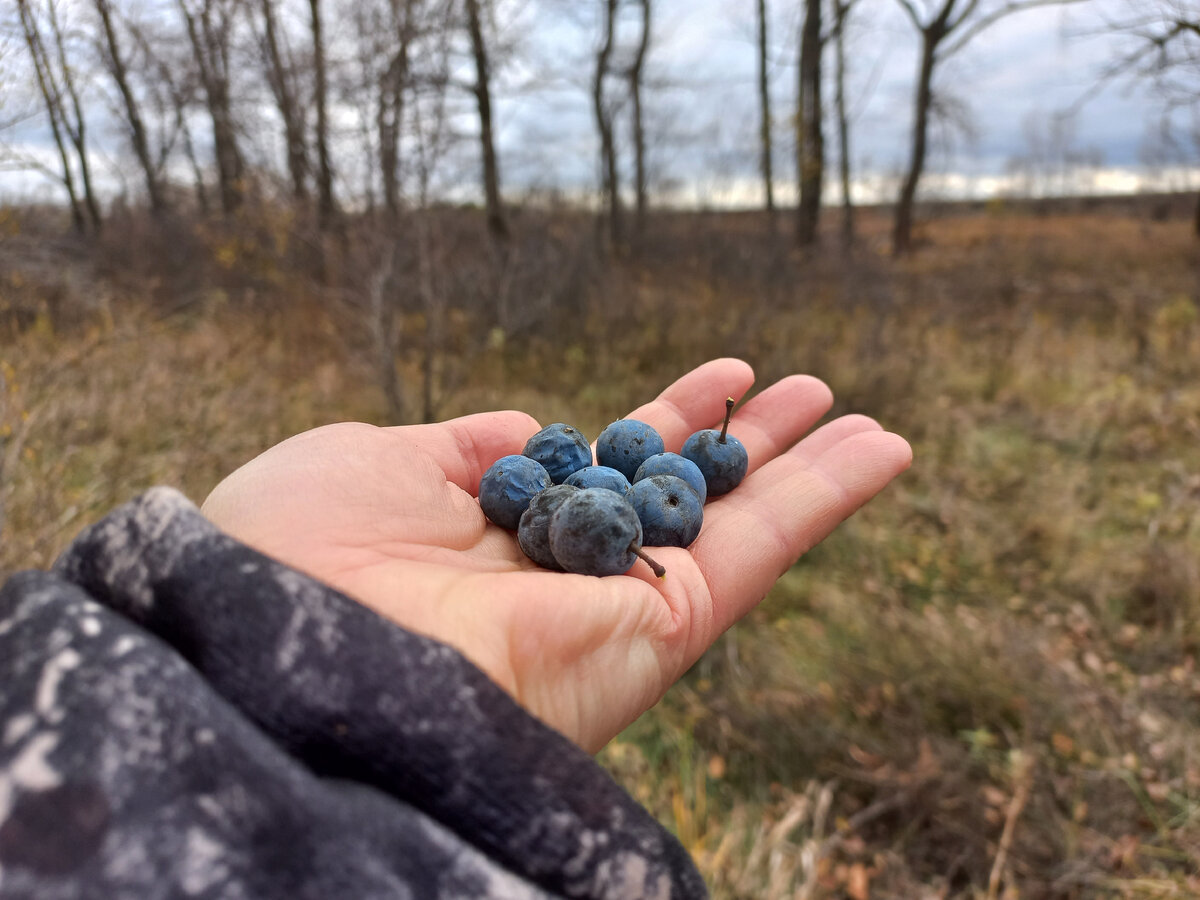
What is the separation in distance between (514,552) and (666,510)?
40 cm

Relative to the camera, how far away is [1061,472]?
499 cm

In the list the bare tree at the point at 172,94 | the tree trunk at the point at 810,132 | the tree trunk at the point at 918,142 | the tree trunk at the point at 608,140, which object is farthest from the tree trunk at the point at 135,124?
the tree trunk at the point at 918,142

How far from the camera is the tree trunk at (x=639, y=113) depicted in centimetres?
1463

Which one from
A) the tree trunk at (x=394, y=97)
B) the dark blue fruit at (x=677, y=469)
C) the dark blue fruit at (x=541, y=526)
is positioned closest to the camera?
the dark blue fruit at (x=541, y=526)

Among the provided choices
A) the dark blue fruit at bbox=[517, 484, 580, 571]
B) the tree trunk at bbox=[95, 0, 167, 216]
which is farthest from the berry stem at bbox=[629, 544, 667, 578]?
the tree trunk at bbox=[95, 0, 167, 216]

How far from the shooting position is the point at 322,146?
4461 mm

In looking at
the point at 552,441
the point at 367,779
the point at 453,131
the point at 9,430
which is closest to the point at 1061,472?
the point at 552,441

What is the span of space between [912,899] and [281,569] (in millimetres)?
2232

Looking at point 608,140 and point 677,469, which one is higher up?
point 608,140

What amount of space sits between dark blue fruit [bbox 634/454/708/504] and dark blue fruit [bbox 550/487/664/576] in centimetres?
37

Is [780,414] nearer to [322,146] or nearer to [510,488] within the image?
[510,488]

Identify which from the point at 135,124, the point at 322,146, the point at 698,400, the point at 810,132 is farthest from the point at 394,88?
the point at 810,132

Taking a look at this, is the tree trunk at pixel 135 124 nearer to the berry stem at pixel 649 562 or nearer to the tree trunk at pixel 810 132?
the berry stem at pixel 649 562

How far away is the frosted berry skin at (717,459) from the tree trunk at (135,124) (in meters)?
4.90
